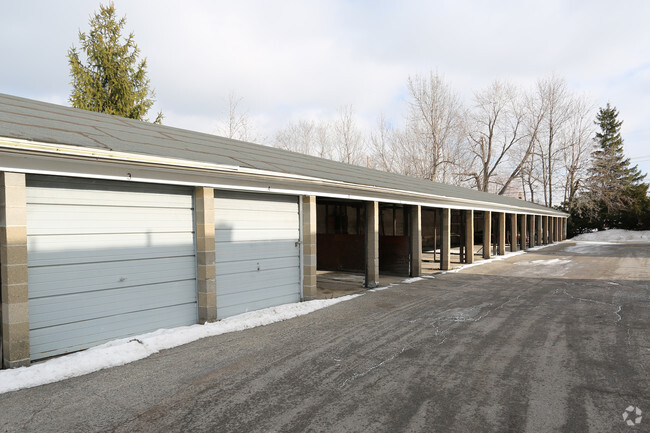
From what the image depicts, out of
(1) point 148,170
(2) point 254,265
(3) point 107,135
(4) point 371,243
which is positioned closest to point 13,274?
(1) point 148,170

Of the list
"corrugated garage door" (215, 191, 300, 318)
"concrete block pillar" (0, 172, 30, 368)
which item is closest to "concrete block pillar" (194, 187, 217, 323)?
"corrugated garage door" (215, 191, 300, 318)

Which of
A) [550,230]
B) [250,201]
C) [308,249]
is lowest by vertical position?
[550,230]

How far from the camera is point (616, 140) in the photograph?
54594 mm

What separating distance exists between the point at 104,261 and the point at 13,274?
1086mm

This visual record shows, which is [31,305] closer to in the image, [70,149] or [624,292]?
[70,149]

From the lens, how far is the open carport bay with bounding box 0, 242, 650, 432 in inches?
134

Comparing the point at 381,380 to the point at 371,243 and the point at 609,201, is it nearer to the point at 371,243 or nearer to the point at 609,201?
the point at 371,243

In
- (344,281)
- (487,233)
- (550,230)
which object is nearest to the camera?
(344,281)

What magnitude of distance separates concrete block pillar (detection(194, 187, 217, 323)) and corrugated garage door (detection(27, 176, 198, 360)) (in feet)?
0.45

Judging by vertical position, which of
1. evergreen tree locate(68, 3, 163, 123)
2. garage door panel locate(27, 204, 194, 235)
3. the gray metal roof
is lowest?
garage door panel locate(27, 204, 194, 235)

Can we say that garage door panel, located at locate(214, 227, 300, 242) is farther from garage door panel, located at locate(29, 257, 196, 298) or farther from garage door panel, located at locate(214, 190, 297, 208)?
garage door panel, located at locate(29, 257, 196, 298)

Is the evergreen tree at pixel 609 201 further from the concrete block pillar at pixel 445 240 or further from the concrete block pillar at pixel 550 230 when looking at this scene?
the concrete block pillar at pixel 445 240

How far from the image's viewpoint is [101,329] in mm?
5402

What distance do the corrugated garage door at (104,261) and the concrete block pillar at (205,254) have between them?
0.14m
